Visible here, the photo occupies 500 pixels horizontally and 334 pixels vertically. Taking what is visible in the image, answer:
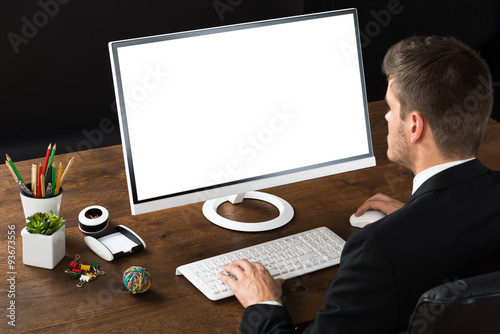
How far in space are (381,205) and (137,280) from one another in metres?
0.69

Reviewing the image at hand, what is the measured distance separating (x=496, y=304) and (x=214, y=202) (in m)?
0.93

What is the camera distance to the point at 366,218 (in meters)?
1.71

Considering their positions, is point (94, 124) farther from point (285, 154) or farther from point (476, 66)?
point (476, 66)

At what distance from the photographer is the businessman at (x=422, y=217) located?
3.73 feet

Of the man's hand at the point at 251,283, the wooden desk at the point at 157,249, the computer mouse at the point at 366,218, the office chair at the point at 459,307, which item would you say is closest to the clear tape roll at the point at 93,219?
the wooden desk at the point at 157,249

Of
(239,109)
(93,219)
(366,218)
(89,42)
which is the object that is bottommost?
(366,218)

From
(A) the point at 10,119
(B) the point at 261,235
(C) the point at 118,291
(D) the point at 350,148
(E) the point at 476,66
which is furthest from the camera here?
(A) the point at 10,119

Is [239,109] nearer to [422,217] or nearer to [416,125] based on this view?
[416,125]

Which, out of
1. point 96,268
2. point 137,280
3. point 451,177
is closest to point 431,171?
point 451,177

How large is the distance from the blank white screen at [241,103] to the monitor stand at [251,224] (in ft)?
0.39

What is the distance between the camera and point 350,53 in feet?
5.69

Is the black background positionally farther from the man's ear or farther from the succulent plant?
the man's ear

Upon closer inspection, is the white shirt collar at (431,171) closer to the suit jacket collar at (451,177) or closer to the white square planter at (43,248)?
the suit jacket collar at (451,177)

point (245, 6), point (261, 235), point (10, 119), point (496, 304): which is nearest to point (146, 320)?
point (261, 235)
